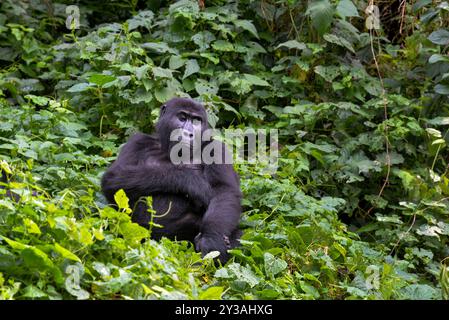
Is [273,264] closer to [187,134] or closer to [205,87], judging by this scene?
[187,134]

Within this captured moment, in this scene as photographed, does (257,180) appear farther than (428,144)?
No

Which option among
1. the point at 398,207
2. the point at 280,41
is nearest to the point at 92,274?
the point at 398,207

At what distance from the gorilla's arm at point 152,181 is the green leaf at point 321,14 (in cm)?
252

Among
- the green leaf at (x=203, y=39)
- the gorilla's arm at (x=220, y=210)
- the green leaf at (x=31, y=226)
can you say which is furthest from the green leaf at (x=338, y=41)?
the green leaf at (x=31, y=226)

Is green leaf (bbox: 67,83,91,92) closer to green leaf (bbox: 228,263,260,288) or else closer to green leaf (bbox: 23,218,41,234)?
green leaf (bbox: 228,263,260,288)

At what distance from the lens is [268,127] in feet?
23.6

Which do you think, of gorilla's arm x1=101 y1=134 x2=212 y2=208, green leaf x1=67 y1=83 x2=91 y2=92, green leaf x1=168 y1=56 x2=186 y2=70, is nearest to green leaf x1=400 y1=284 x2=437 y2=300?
gorilla's arm x1=101 y1=134 x2=212 y2=208

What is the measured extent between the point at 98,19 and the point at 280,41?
2132mm

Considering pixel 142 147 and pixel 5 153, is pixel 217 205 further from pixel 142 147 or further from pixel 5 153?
pixel 5 153

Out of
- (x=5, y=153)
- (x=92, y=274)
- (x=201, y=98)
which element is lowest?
(x=92, y=274)

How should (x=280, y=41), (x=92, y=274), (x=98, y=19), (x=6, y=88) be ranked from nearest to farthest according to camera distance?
(x=92, y=274), (x=6, y=88), (x=280, y=41), (x=98, y=19)

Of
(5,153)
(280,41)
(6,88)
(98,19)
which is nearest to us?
(5,153)

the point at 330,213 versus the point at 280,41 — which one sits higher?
the point at 280,41

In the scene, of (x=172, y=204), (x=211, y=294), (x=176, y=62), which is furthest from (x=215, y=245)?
(x=176, y=62)
